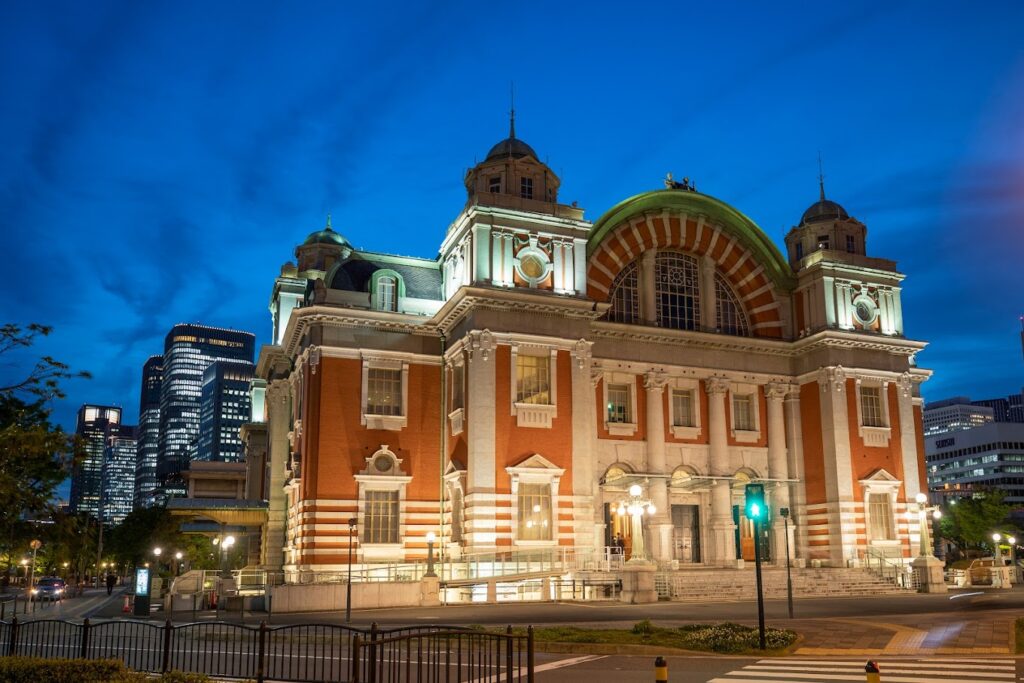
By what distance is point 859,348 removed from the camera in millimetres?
46906

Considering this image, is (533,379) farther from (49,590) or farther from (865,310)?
(49,590)

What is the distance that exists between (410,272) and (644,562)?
60.4 feet

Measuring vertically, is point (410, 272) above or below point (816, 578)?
above

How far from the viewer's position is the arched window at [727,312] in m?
47.7

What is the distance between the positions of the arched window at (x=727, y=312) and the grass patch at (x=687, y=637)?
27.8 meters

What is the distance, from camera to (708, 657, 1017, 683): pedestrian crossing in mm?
15203

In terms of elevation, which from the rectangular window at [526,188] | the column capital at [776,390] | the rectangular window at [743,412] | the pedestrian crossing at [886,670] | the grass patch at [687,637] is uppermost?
the rectangular window at [526,188]

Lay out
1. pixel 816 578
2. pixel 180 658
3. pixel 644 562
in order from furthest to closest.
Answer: pixel 816 578 < pixel 644 562 < pixel 180 658

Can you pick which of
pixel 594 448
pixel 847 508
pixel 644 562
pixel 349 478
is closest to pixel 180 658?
pixel 644 562

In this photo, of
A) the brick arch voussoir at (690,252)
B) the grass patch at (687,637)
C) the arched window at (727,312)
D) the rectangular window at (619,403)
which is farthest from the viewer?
the arched window at (727,312)

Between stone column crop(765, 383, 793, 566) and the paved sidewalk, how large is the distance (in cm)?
2071

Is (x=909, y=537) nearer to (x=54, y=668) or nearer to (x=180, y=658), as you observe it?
(x=180, y=658)

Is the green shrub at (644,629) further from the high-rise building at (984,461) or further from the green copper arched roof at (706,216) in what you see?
the high-rise building at (984,461)

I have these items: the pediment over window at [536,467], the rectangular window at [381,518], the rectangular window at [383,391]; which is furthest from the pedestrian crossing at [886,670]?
the rectangular window at [383,391]
